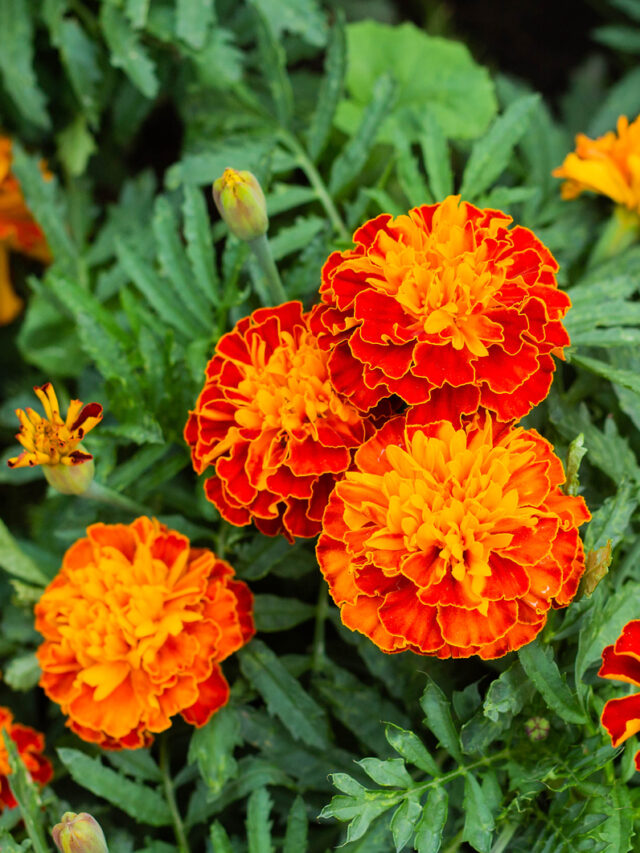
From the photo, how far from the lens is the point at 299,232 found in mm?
1116

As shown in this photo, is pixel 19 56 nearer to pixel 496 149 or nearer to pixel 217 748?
pixel 496 149

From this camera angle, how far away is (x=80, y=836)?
2.20 feet

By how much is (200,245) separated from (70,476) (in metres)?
0.38

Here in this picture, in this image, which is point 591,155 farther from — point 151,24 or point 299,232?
point 151,24

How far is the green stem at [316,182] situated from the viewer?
1144mm

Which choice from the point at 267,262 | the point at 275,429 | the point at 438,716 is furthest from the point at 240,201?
the point at 438,716

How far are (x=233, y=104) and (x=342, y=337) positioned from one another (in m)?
0.78

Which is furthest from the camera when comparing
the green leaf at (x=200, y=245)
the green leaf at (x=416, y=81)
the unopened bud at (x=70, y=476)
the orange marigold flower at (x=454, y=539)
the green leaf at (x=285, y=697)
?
the green leaf at (x=416, y=81)

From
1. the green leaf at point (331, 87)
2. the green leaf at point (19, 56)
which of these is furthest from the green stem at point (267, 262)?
the green leaf at point (19, 56)

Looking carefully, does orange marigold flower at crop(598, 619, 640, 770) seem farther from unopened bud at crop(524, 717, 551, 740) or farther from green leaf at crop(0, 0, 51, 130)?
green leaf at crop(0, 0, 51, 130)

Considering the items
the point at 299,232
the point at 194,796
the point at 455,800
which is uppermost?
the point at 299,232

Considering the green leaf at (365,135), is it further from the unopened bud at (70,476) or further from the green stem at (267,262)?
the unopened bud at (70,476)

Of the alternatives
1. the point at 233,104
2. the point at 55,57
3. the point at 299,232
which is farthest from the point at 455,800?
the point at 55,57

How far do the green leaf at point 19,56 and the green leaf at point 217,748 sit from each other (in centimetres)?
90
